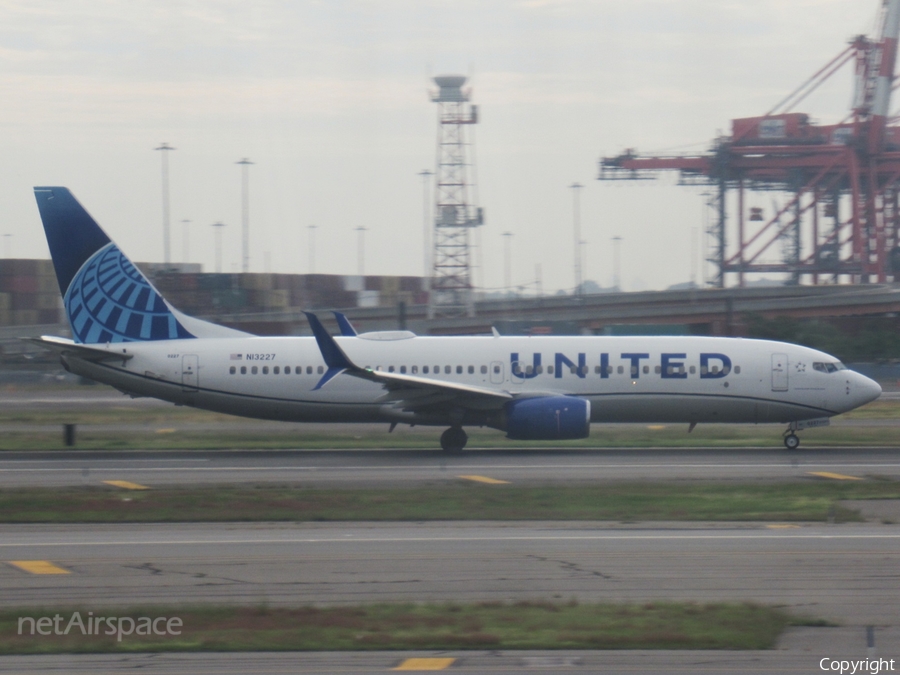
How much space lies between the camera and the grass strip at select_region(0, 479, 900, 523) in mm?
15688

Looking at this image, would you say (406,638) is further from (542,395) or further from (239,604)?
(542,395)

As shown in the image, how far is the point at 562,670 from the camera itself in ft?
27.2

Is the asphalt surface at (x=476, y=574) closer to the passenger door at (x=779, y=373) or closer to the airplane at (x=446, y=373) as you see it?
the airplane at (x=446, y=373)

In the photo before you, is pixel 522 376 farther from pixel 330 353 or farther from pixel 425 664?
pixel 425 664

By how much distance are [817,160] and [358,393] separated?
240 feet

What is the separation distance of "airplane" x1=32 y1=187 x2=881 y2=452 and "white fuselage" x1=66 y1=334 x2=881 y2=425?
0.03 metres

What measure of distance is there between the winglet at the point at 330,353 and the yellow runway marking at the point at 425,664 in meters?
15.1

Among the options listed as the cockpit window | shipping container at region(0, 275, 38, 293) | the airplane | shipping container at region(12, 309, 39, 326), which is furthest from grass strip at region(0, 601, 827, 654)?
shipping container at region(0, 275, 38, 293)

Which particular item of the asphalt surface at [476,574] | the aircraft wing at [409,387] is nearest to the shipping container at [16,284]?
the aircraft wing at [409,387]

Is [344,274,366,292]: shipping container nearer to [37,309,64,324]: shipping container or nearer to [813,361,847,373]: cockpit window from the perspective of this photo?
[37,309,64,324]: shipping container

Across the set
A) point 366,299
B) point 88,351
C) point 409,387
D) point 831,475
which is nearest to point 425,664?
point 831,475

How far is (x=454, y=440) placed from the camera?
82.5 feet

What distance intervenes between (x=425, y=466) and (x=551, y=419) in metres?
3.48

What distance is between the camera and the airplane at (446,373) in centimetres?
2536
